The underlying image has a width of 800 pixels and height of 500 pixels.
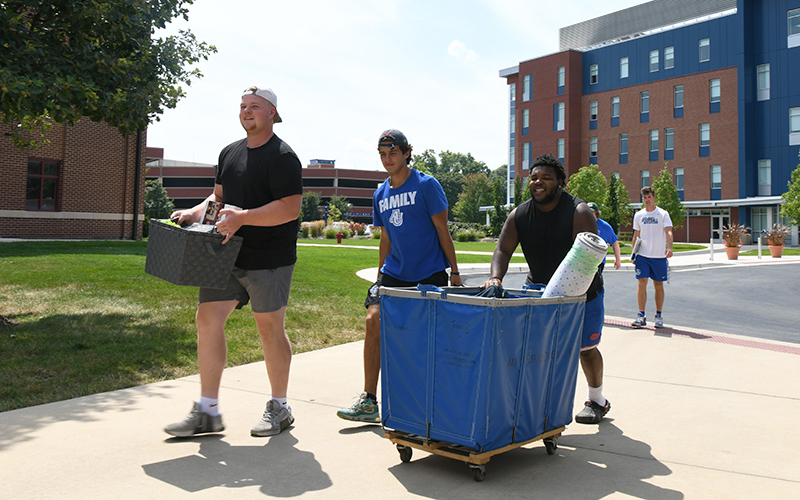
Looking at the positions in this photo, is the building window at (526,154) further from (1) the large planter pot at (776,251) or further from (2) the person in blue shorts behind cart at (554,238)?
(2) the person in blue shorts behind cart at (554,238)

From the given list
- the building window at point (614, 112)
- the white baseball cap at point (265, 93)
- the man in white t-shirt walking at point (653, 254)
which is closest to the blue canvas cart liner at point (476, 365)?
the white baseball cap at point (265, 93)

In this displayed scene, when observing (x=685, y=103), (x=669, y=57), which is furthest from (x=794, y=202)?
(x=669, y=57)

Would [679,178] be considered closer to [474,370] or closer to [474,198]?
[474,198]

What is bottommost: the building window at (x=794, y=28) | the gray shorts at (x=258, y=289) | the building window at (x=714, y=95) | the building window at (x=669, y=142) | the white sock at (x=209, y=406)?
the white sock at (x=209, y=406)

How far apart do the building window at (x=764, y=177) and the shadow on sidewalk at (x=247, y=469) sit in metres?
54.9

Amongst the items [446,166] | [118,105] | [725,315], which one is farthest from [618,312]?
[446,166]

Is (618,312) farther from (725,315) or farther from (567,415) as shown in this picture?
(567,415)

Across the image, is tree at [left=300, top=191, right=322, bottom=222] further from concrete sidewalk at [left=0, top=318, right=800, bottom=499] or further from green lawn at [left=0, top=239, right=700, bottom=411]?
concrete sidewalk at [left=0, top=318, right=800, bottom=499]

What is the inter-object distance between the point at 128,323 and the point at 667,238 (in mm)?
7339

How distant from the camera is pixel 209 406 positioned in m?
4.19

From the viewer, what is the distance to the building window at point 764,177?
165 ft

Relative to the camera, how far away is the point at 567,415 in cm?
407

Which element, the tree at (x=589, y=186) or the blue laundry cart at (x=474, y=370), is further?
the tree at (x=589, y=186)

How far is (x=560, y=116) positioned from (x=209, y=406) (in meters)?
63.0
